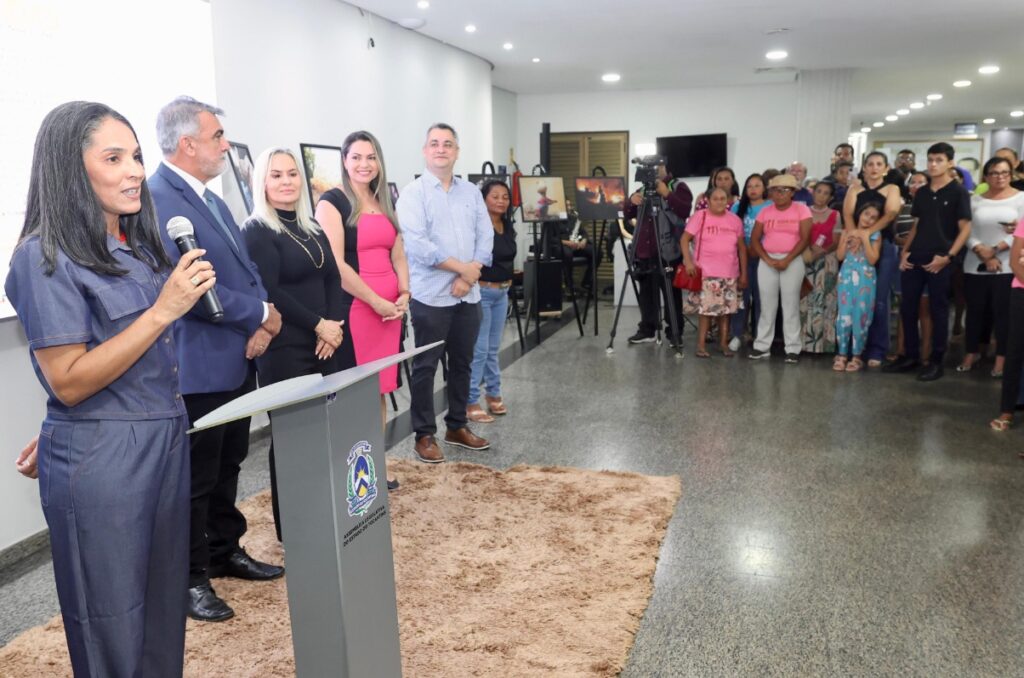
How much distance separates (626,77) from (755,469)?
718 cm

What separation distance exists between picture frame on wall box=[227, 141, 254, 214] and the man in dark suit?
1.99m

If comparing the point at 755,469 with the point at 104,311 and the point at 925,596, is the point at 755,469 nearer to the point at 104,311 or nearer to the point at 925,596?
the point at 925,596

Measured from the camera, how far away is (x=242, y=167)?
432cm

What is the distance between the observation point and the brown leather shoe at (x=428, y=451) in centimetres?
387

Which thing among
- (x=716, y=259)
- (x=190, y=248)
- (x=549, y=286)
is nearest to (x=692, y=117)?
(x=549, y=286)

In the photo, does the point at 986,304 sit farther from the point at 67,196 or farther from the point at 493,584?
the point at 67,196

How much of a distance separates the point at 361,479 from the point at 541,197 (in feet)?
19.3

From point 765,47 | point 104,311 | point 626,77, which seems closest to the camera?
point 104,311

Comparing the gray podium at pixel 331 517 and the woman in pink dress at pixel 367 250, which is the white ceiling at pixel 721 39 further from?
the gray podium at pixel 331 517

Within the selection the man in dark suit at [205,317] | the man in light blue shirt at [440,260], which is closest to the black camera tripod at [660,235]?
the man in light blue shirt at [440,260]

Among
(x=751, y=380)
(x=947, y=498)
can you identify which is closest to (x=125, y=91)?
(x=947, y=498)

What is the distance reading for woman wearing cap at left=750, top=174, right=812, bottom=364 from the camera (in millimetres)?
6062

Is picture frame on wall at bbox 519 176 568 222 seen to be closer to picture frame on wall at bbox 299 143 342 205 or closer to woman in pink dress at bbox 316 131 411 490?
Result: picture frame on wall at bbox 299 143 342 205

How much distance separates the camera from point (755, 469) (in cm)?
380
